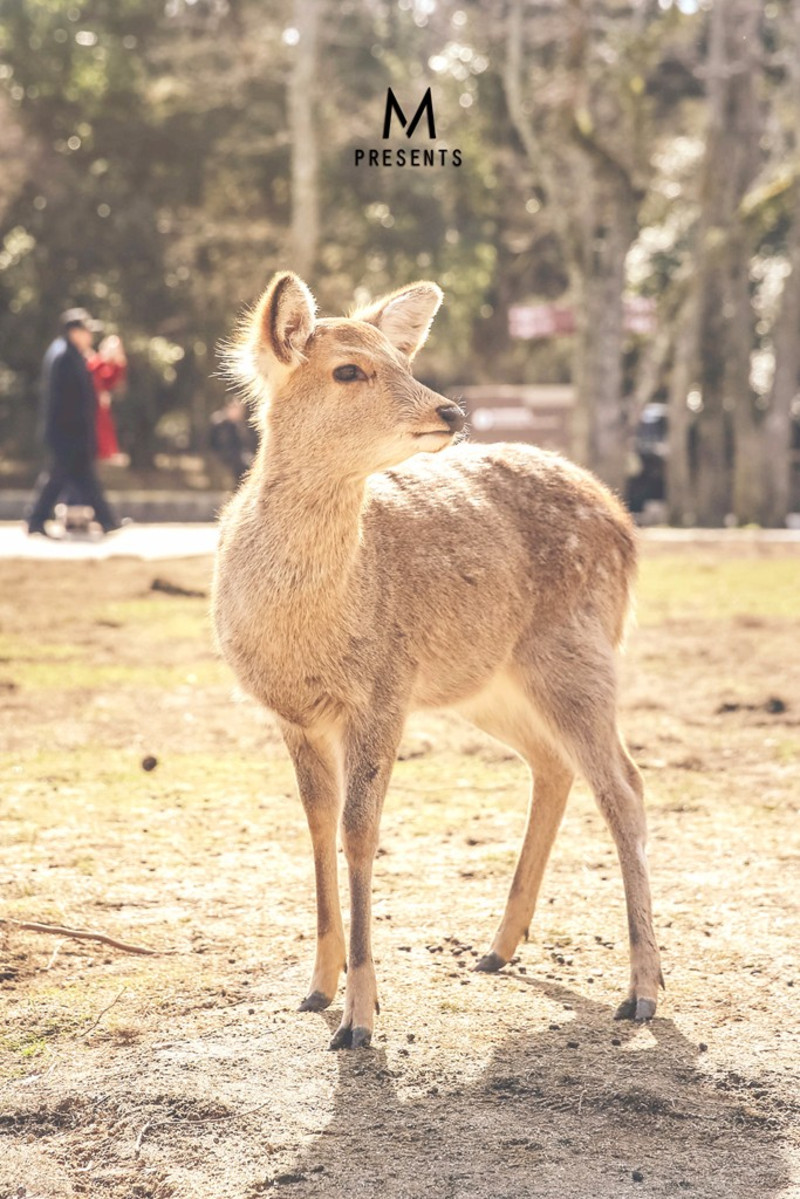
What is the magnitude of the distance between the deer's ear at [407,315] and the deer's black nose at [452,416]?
0.64m

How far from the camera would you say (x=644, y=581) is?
49.6ft

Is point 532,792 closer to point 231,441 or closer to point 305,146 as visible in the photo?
point 231,441

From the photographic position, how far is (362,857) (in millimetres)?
4645

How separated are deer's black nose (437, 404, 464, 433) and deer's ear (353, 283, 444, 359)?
2.10ft

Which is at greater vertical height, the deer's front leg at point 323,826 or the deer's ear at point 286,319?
the deer's ear at point 286,319

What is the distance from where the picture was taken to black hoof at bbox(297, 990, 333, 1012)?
4762 mm

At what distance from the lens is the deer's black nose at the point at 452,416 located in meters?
4.55

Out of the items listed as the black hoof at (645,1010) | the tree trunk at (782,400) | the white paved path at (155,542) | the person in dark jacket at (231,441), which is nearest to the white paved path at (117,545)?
the white paved path at (155,542)

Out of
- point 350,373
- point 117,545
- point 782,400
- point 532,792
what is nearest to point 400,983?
point 532,792

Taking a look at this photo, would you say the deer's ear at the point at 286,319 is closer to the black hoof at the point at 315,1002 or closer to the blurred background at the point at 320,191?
the black hoof at the point at 315,1002

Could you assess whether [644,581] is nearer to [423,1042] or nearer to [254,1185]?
[423,1042]

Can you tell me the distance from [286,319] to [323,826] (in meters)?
1.49

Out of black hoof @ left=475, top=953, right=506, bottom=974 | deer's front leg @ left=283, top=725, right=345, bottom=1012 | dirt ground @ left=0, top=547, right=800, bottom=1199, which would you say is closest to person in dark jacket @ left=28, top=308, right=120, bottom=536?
dirt ground @ left=0, top=547, right=800, bottom=1199

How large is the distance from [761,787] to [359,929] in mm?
3356
